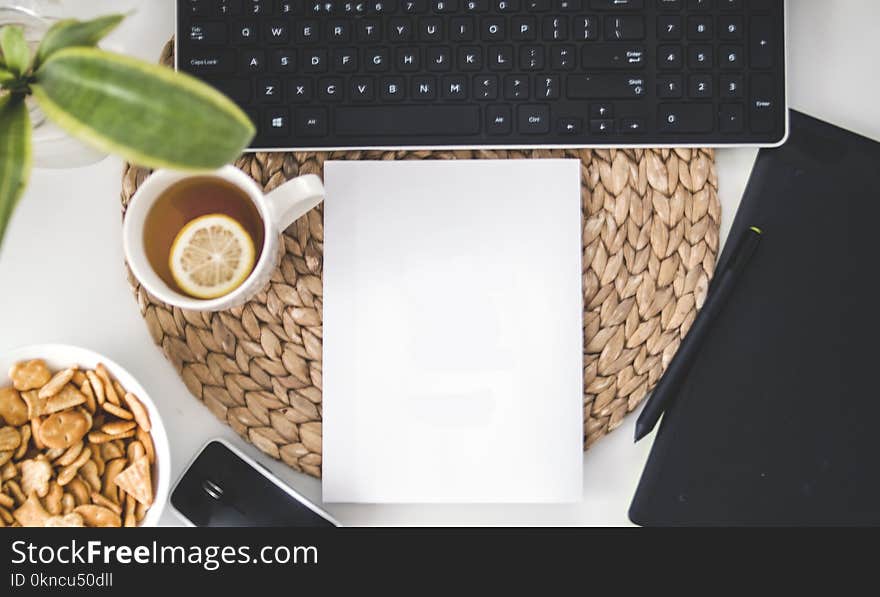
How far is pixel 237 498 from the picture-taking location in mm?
538

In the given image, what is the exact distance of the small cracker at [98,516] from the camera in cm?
51

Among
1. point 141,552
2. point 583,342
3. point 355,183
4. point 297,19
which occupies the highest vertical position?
point 297,19

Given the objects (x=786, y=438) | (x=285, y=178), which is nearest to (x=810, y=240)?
(x=786, y=438)

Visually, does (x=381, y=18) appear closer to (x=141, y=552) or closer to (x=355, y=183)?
(x=355, y=183)

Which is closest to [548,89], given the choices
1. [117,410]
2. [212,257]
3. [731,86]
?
[731,86]

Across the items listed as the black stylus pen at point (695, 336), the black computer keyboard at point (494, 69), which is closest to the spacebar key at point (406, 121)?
the black computer keyboard at point (494, 69)

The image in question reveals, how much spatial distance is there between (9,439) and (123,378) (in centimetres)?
9

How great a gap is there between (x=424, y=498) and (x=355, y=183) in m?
0.23

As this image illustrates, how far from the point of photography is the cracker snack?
507mm

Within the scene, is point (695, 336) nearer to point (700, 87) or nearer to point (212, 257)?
point (700, 87)

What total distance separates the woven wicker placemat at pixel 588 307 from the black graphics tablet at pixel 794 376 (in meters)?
0.04

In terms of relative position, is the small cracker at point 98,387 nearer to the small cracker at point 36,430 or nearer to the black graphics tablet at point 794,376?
the small cracker at point 36,430

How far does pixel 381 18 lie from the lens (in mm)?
538

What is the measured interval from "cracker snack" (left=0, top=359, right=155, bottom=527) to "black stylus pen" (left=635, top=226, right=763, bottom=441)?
0.34 metres
